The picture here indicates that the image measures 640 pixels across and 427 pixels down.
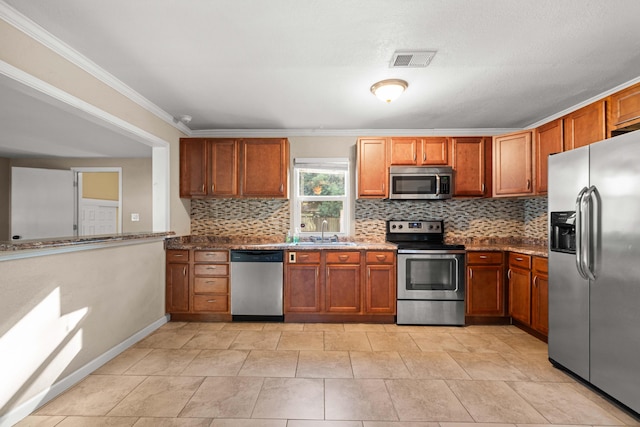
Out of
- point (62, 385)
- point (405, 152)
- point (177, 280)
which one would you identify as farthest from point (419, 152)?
point (62, 385)

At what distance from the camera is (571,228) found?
232 cm

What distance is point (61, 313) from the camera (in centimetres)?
210

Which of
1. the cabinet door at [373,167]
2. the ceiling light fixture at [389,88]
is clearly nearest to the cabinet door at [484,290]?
the cabinet door at [373,167]

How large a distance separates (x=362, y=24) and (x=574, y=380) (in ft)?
9.60

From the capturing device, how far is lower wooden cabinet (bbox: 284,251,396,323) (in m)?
3.51

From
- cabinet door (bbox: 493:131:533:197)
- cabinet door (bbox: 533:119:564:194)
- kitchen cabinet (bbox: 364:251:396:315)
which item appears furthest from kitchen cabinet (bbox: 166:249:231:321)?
cabinet door (bbox: 533:119:564:194)

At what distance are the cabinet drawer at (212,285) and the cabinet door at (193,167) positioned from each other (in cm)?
106

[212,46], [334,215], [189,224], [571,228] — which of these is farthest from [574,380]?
[189,224]

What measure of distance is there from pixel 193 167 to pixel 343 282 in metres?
2.34

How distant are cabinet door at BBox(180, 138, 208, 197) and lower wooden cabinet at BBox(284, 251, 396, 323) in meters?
1.47

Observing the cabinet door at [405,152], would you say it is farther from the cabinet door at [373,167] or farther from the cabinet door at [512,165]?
the cabinet door at [512,165]

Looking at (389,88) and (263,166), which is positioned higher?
(389,88)

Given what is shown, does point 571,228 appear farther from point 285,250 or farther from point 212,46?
point 212,46

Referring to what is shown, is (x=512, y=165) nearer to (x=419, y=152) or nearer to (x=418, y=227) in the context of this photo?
(x=419, y=152)
